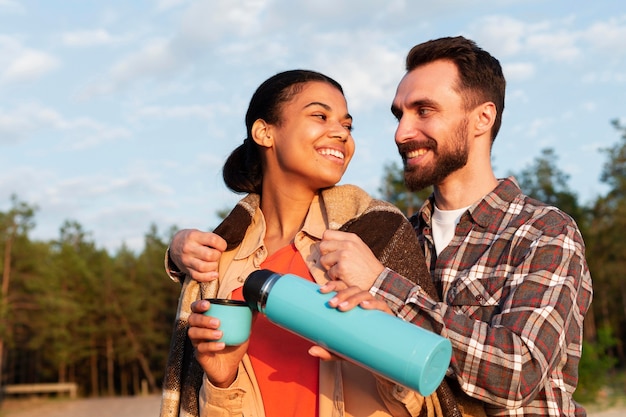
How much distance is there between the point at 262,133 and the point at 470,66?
1242 millimetres

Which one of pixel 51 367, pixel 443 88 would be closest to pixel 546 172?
pixel 443 88

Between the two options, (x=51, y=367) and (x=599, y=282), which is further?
(x=51, y=367)

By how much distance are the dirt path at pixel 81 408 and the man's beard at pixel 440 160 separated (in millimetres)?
25540

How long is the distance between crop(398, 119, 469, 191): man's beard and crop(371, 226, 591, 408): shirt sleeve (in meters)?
0.72

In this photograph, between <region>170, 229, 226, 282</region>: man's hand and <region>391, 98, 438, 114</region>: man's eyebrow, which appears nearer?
<region>170, 229, 226, 282</region>: man's hand

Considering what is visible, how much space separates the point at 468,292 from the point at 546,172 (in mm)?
38079

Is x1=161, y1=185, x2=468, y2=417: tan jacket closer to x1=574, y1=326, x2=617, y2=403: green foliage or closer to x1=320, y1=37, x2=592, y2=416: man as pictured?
x1=320, y1=37, x2=592, y2=416: man

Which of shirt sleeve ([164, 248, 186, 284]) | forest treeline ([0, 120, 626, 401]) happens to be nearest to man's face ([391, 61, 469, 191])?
shirt sleeve ([164, 248, 186, 284])

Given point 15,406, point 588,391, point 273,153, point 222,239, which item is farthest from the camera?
point 15,406

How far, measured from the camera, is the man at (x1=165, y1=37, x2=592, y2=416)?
8.73ft

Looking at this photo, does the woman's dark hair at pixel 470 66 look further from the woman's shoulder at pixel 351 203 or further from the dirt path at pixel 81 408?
the dirt path at pixel 81 408

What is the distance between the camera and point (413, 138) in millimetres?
3584

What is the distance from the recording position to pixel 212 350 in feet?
9.00

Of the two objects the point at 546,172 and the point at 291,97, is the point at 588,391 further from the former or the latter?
the point at 546,172
